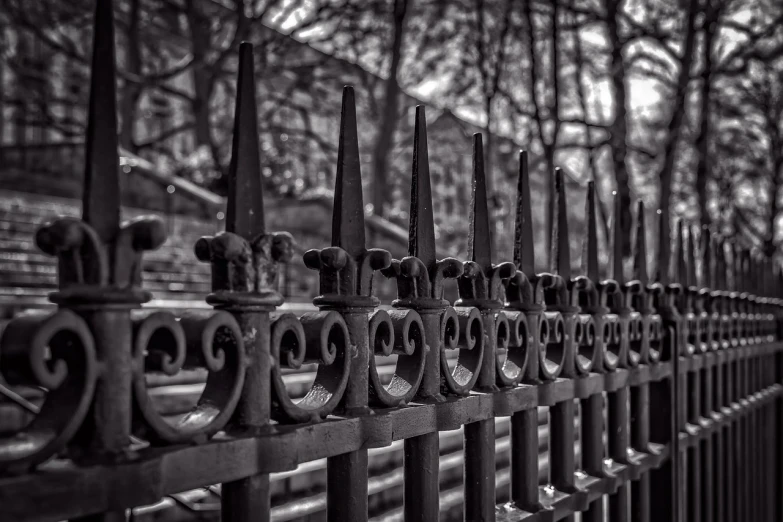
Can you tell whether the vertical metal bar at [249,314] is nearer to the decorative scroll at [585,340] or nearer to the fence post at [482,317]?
the fence post at [482,317]

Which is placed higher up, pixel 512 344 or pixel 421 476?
pixel 512 344

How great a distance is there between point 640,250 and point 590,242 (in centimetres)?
53

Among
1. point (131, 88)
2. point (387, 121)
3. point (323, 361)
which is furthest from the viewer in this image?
point (131, 88)

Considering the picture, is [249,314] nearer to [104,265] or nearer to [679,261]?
[104,265]

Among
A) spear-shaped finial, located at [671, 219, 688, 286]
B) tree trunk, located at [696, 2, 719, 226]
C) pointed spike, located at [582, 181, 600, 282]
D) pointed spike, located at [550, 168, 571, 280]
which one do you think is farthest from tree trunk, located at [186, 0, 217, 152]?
pointed spike, located at [550, 168, 571, 280]

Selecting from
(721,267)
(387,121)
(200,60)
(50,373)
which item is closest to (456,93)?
(387,121)

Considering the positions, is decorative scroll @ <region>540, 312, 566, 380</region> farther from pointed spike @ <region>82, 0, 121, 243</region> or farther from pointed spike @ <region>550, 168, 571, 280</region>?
pointed spike @ <region>82, 0, 121, 243</region>

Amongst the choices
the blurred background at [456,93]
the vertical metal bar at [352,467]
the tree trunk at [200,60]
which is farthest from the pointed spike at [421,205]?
the tree trunk at [200,60]

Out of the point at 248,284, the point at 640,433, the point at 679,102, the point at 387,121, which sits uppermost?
the point at 387,121

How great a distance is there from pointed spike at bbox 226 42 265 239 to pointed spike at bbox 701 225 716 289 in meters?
2.89

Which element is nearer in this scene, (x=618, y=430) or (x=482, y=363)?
(x=482, y=363)

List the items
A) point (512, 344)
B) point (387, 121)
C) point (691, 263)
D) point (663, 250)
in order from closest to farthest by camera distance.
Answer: point (512, 344)
point (663, 250)
point (691, 263)
point (387, 121)

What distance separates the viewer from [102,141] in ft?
3.09

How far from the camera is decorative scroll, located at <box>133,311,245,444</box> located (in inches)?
37.6
